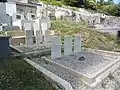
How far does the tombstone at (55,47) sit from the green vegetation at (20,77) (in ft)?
5.19

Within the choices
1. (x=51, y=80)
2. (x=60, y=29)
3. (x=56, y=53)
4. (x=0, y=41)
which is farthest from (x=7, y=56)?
(x=60, y=29)

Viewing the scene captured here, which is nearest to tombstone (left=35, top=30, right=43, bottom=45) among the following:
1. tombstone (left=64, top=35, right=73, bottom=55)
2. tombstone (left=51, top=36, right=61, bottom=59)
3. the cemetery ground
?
tombstone (left=64, top=35, right=73, bottom=55)

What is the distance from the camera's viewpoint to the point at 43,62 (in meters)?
8.53

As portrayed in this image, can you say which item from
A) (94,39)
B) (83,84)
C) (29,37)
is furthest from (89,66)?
(94,39)

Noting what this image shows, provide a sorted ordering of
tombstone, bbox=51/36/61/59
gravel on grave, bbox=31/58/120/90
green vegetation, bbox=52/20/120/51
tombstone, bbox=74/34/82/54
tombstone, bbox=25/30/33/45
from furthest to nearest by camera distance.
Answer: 1. green vegetation, bbox=52/20/120/51
2. tombstone, bbox=25/30/33/45
3. tombstone, bbox=74/34/82/54
4. tombstone, bbox=51/36/61/59
5. gravel on grave, bbox=31/58/120/90

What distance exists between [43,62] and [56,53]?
0.85m

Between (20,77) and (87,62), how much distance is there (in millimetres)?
3733

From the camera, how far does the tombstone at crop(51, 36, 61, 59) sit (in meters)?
8.62

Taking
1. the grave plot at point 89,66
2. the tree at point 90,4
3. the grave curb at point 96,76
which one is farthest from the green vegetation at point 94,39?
the tree at point 90,4

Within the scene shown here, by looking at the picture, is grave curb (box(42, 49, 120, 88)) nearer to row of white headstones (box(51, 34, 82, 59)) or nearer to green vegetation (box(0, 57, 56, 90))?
row of white headstones (box(51, 34, 82, 59))

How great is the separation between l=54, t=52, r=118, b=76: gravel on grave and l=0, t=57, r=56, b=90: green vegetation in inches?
66.1

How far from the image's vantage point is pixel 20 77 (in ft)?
19.9

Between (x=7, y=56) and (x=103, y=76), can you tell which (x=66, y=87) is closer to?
(x=103, y=76)

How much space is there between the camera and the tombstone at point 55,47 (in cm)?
862
